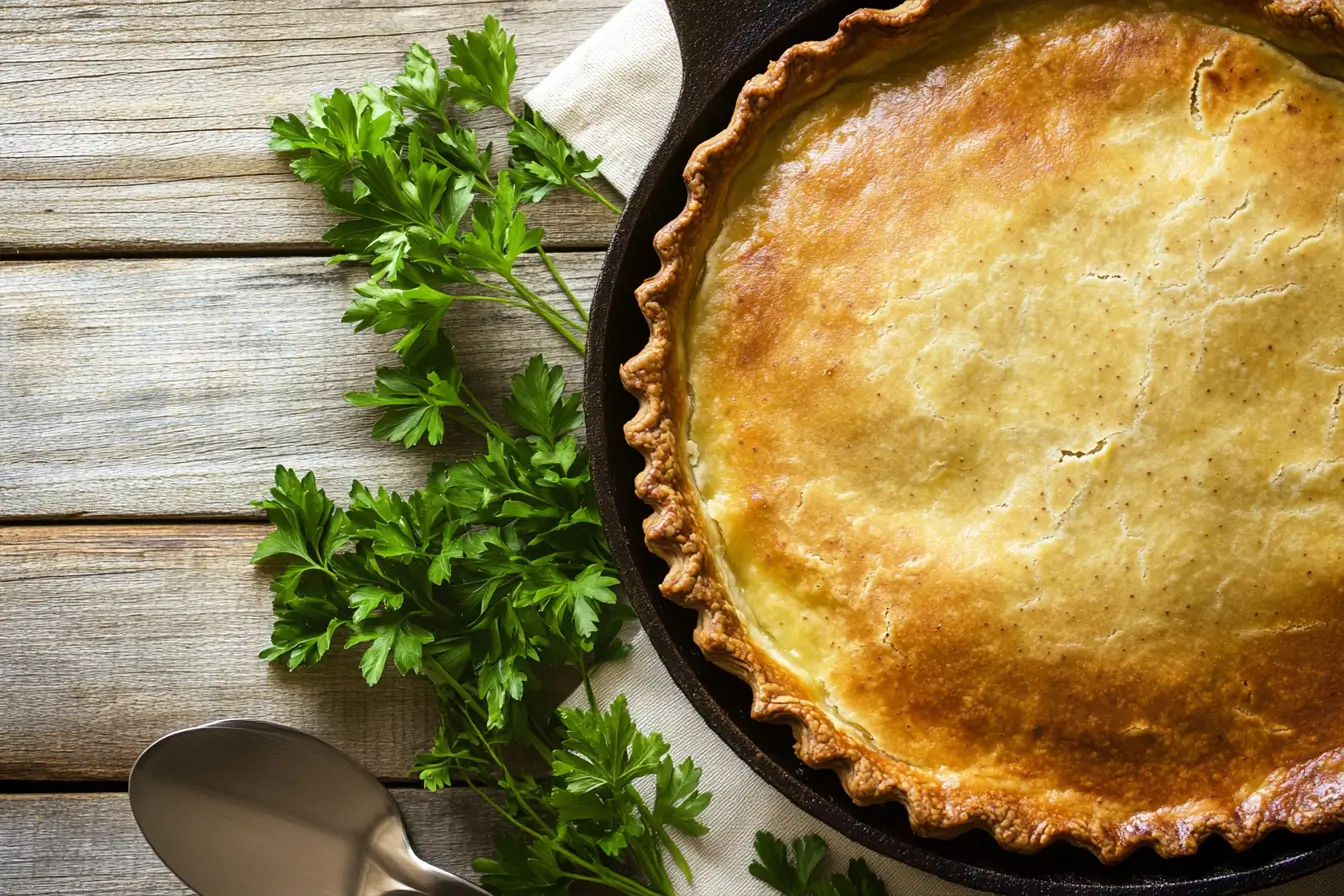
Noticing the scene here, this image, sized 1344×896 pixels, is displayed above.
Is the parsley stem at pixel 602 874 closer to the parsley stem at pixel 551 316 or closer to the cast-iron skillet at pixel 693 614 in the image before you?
the cast-iron skillet at pixel 693 614

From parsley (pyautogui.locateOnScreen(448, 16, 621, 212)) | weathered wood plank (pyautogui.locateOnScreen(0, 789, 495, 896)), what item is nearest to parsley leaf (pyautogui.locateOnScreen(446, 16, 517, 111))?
parsley (pyautogui.locateOnScreen(448, 16, 621, 212))

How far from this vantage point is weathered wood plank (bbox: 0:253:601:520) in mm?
2324

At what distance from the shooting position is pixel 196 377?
2367 millimetres

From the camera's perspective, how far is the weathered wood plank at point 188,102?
235 cm

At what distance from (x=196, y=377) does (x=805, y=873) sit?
65.8 inches

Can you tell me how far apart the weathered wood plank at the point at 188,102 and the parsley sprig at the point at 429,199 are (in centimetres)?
14

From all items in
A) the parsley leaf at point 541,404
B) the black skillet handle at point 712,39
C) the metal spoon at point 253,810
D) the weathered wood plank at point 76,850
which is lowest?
the weathered wood plank at point 76,850

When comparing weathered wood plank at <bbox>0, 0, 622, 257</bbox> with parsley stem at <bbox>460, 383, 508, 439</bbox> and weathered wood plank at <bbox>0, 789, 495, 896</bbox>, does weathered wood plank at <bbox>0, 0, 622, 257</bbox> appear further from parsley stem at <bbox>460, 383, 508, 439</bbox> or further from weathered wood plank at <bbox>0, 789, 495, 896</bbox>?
weathered wood plank at <bbox>0, 789, 495, 896</bbox>

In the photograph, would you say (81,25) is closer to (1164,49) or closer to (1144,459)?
(1164,49)

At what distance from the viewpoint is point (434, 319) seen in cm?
213

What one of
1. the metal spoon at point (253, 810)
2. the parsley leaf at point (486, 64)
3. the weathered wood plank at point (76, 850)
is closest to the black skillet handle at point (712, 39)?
the parsley leaf at point (486, 64)

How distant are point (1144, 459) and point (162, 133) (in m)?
2.17

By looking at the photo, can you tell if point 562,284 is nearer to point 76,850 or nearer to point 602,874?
point 602,874

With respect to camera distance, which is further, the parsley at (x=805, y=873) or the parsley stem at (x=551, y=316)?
the parsley stem at (x=551, y=316)
